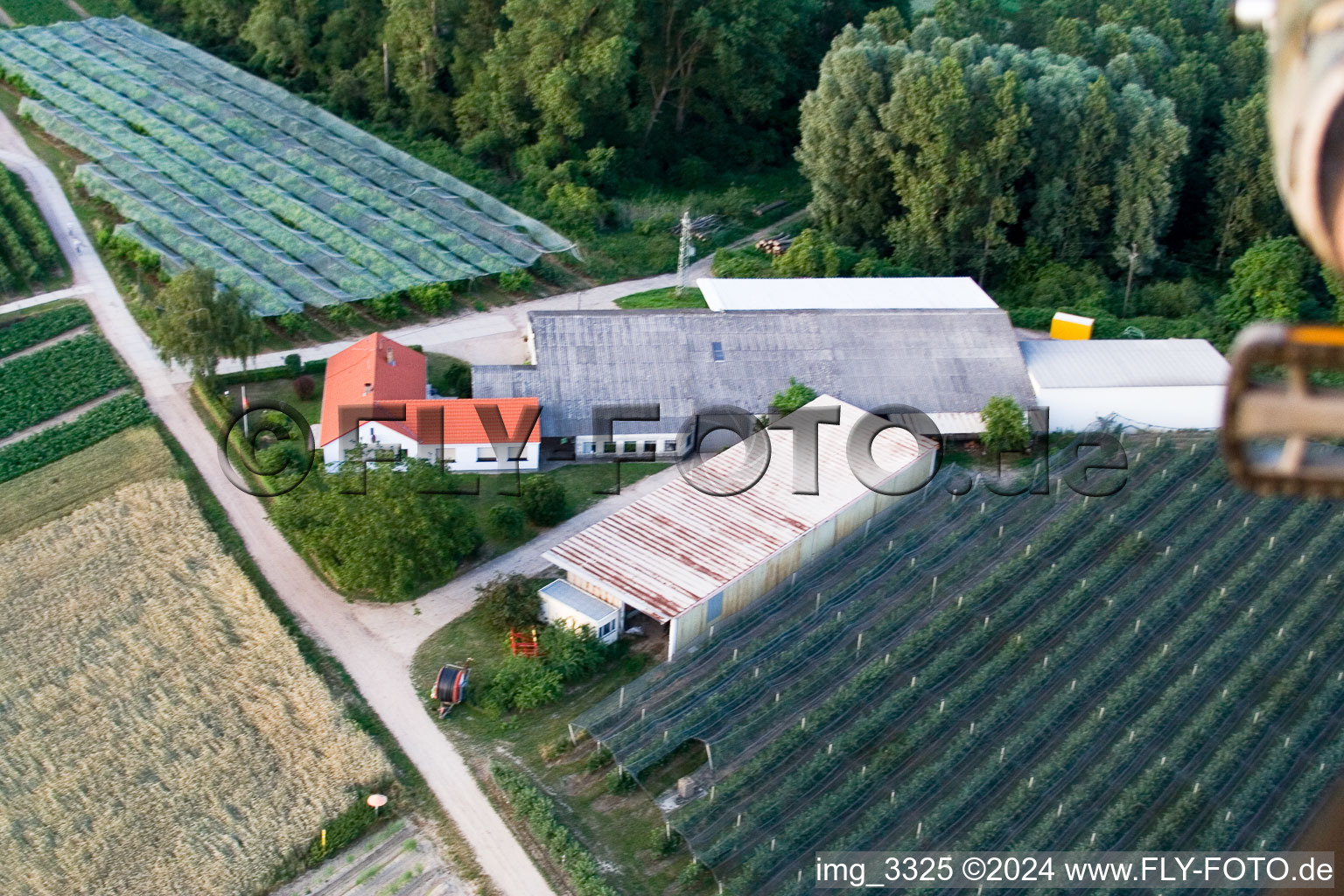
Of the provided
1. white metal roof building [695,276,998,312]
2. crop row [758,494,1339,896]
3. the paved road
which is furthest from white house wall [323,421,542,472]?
crop row [758,494,1339,896]

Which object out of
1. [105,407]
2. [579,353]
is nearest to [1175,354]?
[579,353]

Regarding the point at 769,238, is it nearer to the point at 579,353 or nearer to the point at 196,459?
the point at 579,353

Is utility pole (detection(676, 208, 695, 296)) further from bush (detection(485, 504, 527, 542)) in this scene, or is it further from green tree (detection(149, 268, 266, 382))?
green tree (detection(149, 268, 266, 382))

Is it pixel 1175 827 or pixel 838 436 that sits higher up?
pixel 838 436

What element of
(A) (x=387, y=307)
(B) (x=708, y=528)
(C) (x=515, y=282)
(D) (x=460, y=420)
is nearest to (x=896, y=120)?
(C) (x=515, y=282)

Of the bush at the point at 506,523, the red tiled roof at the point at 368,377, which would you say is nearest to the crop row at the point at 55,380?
the red tiled roof at the point at 368,377

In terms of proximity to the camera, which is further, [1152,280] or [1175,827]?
[1152,280]

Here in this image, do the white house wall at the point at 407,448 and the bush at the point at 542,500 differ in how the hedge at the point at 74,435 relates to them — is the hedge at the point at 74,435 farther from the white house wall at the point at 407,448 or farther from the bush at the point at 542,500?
the bush at the point at 542,500
